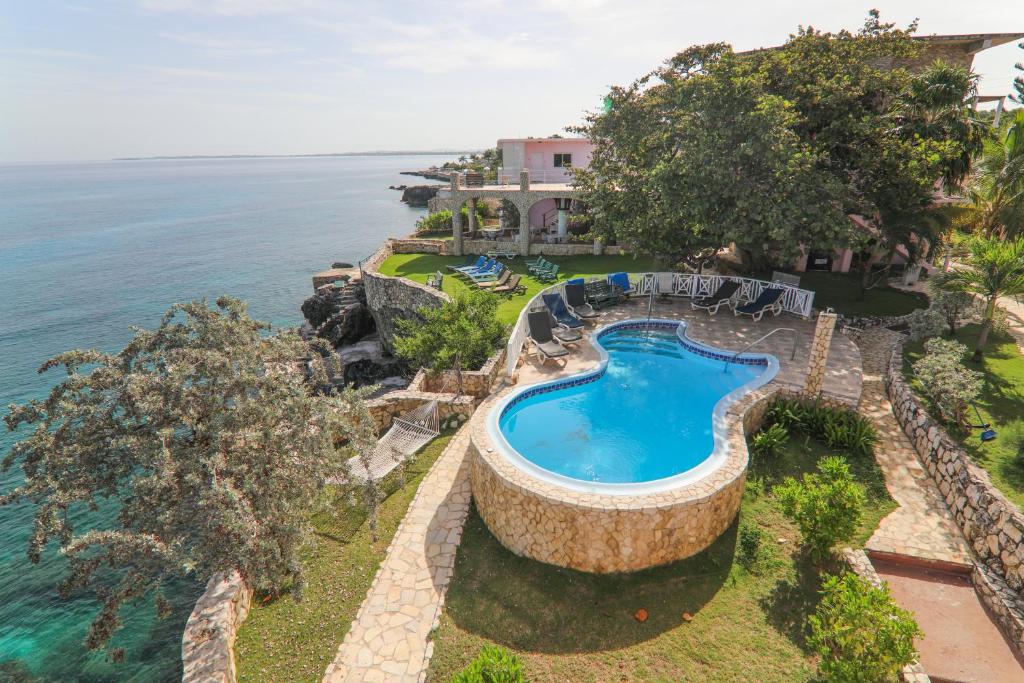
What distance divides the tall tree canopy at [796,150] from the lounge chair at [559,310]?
3863mm

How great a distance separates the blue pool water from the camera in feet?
35.0

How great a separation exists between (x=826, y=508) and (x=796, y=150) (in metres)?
11.9

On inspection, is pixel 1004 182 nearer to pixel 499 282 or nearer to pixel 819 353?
pixel 819 353

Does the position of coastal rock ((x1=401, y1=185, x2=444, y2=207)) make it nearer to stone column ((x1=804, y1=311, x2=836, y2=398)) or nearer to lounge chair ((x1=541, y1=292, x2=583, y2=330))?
lounge chair ((x1=541, y1=292, x2=583, y2=330))

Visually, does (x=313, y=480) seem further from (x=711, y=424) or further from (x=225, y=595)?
(x=711, y=424)

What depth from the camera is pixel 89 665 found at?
389 inches

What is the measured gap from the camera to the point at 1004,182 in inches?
588

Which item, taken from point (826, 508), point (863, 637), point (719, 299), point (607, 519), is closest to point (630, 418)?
point (607, 519)

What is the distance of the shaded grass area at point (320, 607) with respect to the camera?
7.50 metres

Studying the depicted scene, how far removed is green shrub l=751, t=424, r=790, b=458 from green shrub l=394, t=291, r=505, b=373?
24.4ft

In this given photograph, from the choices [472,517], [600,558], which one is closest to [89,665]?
[472,517]

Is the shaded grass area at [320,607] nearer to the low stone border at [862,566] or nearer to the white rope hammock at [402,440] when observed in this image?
the white rope hammock at [402,440]

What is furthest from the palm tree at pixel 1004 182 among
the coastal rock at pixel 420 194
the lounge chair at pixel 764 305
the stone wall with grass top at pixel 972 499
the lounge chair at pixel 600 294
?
the coastal rock at pixel 420 194

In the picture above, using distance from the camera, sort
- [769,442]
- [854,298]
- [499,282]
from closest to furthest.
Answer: [769,442] → [854,298] → [499,282]
